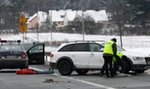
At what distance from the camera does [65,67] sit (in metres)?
22.5

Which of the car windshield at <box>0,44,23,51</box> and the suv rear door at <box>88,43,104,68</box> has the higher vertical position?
the car windshield at <box>0,44,23,51</box>

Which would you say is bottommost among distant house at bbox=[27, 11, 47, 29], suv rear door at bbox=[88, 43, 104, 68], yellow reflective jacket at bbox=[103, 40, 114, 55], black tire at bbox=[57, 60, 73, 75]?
black tire at bbox=[57, 60, 73, 75]

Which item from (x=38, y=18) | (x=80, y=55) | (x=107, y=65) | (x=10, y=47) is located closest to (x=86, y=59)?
(x=80, y=55)

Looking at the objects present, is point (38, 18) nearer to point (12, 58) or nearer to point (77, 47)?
point (12, 58)

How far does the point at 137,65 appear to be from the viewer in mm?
21266

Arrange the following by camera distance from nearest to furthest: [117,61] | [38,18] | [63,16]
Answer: [117,61] < [38,18] < [63,16]

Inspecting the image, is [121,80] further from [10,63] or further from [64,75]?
[10,63]

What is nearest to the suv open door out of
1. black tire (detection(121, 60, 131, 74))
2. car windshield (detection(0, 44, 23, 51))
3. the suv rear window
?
car windshield (detection(0, 44, 23, 51))

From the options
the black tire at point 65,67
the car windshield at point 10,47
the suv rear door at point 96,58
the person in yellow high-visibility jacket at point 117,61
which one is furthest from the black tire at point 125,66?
the car windshield at point 10,47

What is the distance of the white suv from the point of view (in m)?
21.3

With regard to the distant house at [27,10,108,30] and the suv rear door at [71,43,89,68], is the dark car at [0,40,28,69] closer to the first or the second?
the suv rear door at [71,43,89,68]

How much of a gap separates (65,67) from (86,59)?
115 centimetres

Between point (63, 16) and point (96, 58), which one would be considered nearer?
point (96, 58)

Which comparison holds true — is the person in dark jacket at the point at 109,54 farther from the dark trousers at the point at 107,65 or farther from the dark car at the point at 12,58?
the dark car at the point at 12,58
